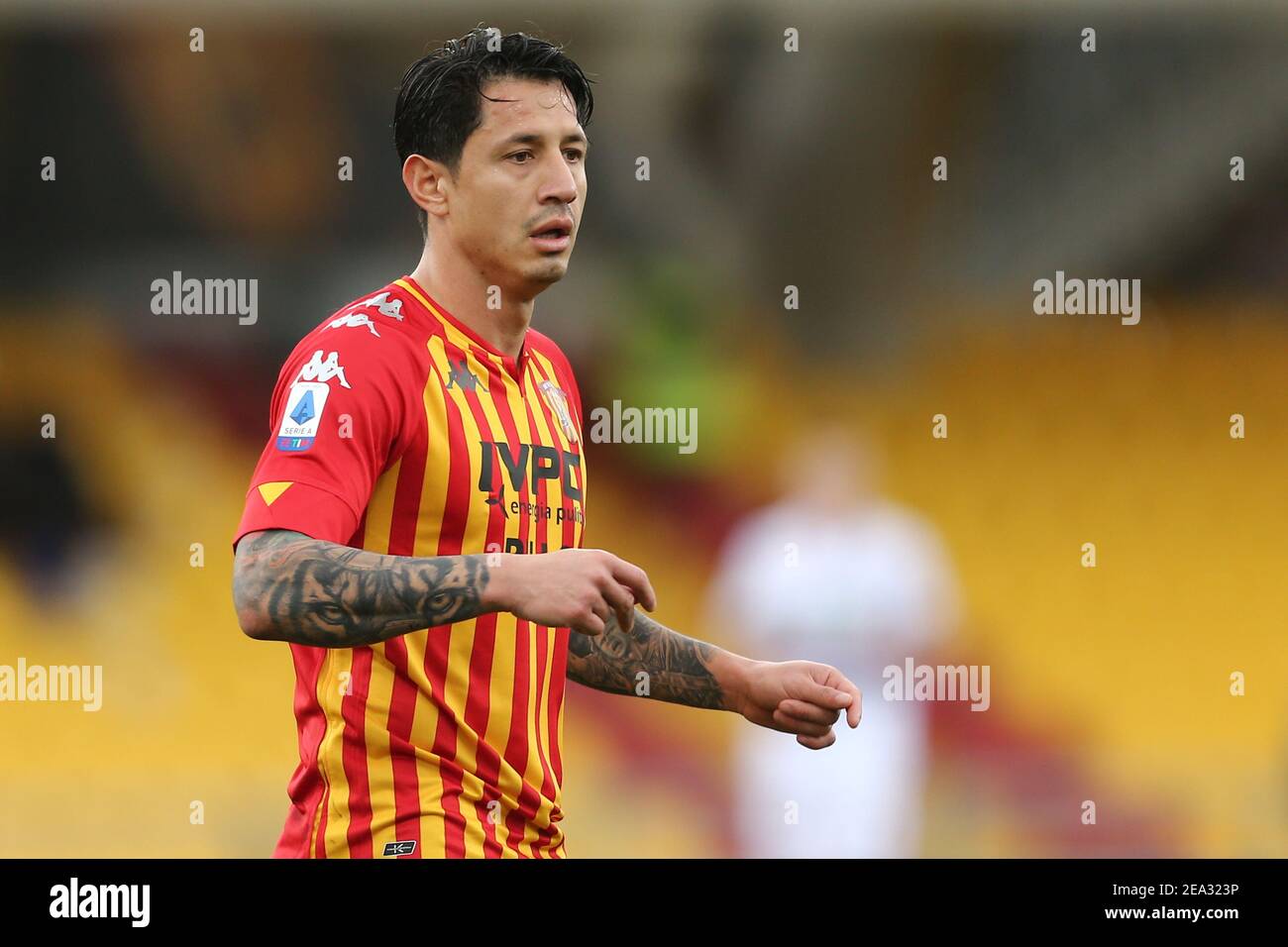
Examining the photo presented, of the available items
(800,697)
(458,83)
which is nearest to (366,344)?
(458,83)

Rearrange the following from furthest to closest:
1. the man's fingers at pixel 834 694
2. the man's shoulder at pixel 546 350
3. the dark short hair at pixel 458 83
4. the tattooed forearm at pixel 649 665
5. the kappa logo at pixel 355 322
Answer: the man's shoulder at pixel 546 350 → the tattooed forearm at pixel 649 665 → the dark short hair at pixel 458 83 → the man's fingers at pixel 834 694 → the kappa logo at pixel 355 322

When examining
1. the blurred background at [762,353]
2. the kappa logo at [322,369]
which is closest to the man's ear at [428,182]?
the kappa logo at [322,369]

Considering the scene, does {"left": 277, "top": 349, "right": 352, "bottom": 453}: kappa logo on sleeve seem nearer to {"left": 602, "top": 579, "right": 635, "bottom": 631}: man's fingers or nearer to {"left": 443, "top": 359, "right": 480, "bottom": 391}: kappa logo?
{"left": 443, "top": 359, "right": 480, "bottom": 391}: kappa logo

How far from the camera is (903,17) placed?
25.7 ft

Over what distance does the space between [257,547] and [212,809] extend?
5.38m

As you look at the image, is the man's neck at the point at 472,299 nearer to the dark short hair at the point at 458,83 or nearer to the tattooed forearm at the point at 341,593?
the dark short hair at the point at 458,83

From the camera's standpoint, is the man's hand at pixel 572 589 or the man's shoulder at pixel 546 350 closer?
the man's hand at pixel 572 589

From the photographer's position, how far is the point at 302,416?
7.85 ft

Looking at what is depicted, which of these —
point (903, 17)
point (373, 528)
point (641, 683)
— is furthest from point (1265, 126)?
point (373, 528)

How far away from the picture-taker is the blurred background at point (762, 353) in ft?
24.3

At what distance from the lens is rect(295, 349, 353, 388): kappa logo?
2.42m

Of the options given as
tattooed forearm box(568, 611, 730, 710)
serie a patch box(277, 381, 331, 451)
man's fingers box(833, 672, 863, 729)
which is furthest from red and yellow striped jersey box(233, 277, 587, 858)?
man's fingers box(833, 672, 863, 729)

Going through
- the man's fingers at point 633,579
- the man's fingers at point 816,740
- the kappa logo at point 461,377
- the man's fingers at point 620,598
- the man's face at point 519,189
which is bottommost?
the man's fingers at point 816,740

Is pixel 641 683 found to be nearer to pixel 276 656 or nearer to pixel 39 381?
pixel 276 656
